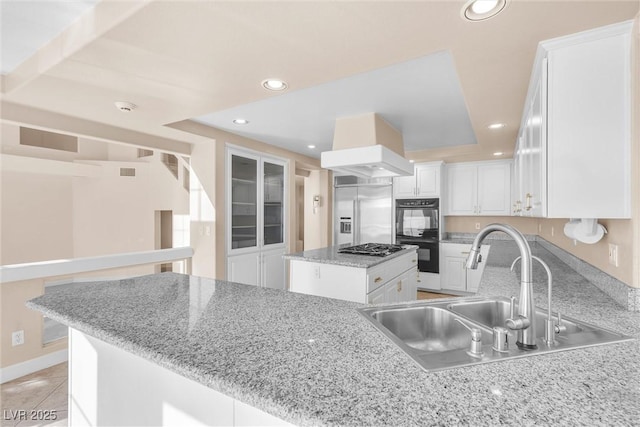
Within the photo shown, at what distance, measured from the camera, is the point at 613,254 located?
1.50 m

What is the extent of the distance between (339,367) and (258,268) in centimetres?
359

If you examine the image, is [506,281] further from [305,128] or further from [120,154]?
[120,154]

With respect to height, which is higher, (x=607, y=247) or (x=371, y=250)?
(x=607, y=247)

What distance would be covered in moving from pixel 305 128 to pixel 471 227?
364 centimetres

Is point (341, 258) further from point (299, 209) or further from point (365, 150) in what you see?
point (299, 209)

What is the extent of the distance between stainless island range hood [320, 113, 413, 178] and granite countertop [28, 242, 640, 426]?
1.68m

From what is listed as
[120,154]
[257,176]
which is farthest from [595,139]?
[120,154]

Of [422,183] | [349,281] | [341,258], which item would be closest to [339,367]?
[349,281]

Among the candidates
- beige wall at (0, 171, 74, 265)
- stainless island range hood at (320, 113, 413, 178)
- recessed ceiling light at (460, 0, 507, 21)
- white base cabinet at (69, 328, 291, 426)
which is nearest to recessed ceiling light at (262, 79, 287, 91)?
stainless island range hood at (320, 113, 413, 178)

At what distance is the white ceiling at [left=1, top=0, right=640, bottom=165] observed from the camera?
123cm

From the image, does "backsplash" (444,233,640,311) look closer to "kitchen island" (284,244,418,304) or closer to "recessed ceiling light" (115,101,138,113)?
"kitchen island" (284,244,418,304)

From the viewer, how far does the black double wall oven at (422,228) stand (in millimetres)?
5008

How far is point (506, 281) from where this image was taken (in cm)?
194

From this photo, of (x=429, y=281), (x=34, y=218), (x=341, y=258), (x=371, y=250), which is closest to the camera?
(x=341, y=258)
